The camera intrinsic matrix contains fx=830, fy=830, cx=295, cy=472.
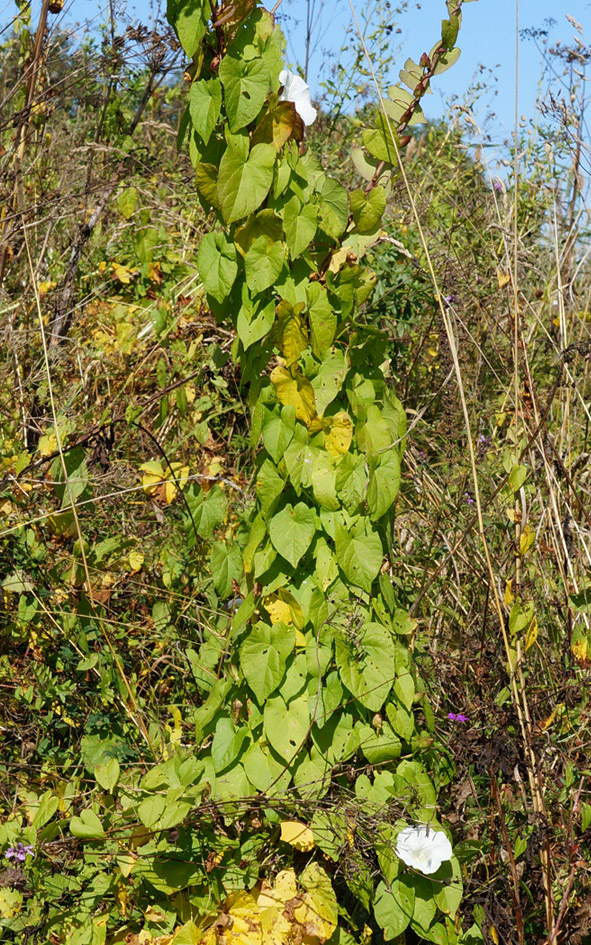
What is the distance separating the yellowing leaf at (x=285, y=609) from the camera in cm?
139

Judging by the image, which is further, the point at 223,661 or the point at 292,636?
the point at 223,661

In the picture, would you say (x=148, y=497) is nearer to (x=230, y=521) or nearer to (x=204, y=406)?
(x=230, y=521)

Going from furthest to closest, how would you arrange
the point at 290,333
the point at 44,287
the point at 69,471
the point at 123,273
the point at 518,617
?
the point at 123,273, the point at 44,287, the point at 69,471, the point at 518,617, the point at 290,333

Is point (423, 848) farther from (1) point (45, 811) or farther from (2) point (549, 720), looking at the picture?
(1) point (45, 811)

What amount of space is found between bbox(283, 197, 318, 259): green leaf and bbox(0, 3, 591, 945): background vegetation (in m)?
0.18

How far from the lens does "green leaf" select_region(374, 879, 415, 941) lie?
4.37ft

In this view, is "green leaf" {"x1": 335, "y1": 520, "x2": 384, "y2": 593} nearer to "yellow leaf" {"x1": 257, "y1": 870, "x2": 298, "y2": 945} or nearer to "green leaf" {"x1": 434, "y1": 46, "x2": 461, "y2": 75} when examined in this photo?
"yellow leaf" {"x1": 257, "y1": 870, "x2": 298, "y2": 945}

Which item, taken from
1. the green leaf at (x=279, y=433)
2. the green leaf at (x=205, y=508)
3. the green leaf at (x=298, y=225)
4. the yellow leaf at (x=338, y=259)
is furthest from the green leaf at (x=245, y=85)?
the green leaf at (x=205, y=508)

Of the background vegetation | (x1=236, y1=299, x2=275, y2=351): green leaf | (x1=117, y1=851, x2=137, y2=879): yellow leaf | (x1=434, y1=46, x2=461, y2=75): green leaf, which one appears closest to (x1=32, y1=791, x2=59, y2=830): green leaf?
the background vegetation

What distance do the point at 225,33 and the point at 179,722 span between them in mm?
1309

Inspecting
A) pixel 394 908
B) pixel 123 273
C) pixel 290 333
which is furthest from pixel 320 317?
pixel 123 273

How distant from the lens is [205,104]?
4.20 ft

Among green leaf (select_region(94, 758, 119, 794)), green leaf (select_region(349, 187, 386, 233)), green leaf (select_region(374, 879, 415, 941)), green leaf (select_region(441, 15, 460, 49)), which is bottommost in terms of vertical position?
green leaf (select_region(374, 879, 415, 941))

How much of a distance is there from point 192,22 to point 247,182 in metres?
0.25
